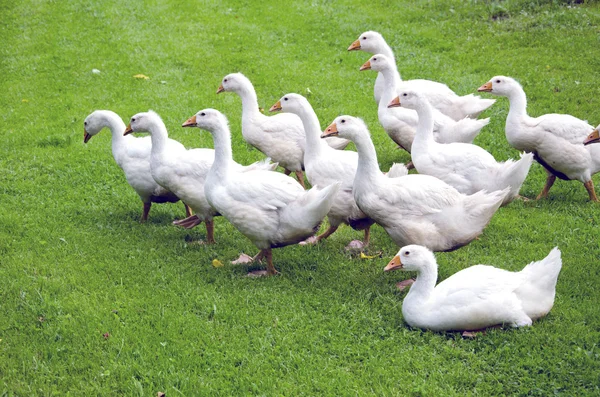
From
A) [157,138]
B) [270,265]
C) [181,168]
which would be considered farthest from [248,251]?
[157,138]

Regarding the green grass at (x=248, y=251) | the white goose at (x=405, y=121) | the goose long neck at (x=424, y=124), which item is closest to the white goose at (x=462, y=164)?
the goose long neck at (x=424, y=124)

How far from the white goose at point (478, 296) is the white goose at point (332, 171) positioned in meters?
1.36

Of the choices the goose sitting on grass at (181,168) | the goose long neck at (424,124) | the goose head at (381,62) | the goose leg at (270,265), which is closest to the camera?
the goose leg at (270,265)

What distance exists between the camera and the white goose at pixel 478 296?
5066 millimetres

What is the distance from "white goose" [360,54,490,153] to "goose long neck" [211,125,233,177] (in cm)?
224

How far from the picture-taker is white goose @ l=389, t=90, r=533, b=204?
6465 millimetres

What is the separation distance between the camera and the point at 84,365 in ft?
16.1

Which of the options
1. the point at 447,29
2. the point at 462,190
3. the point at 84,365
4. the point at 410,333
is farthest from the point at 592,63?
the point at 84,365

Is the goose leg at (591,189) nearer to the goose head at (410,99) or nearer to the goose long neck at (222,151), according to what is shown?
the goose head at (410,99)

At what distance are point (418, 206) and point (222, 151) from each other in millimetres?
1894

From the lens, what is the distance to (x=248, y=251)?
6.91m

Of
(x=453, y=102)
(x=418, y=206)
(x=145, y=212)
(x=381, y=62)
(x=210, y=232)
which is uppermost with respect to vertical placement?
(x=381, y=62)

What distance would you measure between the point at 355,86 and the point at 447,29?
3.06 metres

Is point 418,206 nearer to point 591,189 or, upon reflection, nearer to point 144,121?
point 591,189
